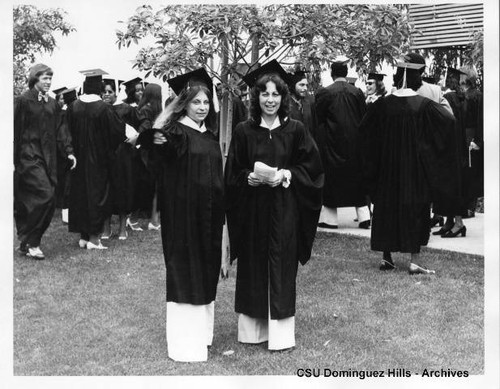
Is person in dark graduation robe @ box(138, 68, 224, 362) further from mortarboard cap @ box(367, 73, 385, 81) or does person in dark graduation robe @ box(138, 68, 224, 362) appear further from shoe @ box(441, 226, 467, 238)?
mortarboard cap @ box(367, 73, 385, 81)

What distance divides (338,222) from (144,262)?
11.4 ft

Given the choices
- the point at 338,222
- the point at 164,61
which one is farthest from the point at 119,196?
the point at 164,61

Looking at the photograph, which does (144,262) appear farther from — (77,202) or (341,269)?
(341,269)

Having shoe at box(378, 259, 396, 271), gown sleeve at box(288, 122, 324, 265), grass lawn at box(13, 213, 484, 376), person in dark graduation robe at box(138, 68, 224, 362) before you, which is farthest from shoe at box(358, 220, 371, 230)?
person in dark graduation robe at box(138, 68, 224, 362)

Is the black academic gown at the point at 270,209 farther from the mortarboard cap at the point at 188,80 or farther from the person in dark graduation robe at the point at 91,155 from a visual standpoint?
the person in dark graduation robe at the point at 91,155

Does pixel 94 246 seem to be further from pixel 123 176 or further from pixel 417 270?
pixel 417 270

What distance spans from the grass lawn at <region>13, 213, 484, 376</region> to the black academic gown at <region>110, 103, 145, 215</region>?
1.50 meters

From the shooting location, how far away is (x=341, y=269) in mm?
8180

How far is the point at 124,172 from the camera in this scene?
35.4 ft

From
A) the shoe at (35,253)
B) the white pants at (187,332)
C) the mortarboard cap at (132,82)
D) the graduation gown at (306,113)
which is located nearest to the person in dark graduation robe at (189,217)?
the white pants at (187,332)

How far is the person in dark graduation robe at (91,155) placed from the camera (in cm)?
968

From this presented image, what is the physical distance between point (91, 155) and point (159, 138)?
4.66 meters

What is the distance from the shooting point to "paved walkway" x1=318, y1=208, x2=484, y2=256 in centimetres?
906

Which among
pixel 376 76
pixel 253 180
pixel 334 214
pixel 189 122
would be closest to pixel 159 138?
pixel 189 122
